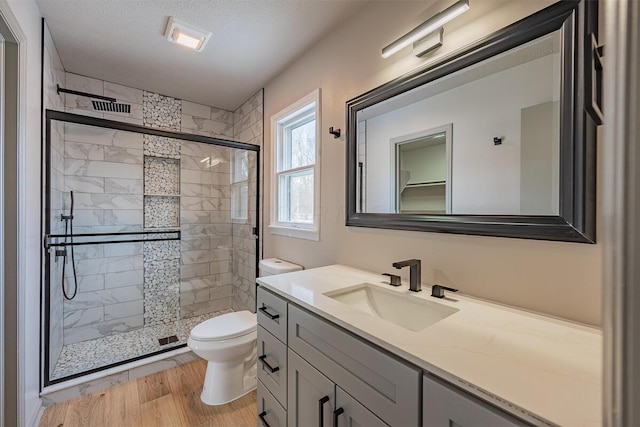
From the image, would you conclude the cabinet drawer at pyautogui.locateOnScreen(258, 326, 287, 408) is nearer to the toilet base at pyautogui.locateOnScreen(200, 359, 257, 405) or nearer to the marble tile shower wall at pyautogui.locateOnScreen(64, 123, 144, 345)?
the toilet base at pyautogui.locateOnScreen(200, 359, 257, 405)

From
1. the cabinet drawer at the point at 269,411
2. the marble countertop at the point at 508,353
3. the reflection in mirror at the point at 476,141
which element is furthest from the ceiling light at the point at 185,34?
the cabinet drawer at the point at 269,411

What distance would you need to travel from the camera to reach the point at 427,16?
1.31 metres

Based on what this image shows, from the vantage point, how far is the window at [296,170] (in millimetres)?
2033

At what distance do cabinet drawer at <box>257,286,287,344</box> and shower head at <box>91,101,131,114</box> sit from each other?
2.49 metres

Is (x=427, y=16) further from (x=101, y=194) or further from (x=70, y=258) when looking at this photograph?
(x=70, y=258)

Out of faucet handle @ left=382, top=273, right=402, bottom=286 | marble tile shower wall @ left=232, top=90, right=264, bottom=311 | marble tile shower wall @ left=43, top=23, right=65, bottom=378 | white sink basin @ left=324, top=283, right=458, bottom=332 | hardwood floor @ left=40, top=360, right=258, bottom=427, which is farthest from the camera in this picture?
marble tile shower wall @ left=232, top=90, right=264, bottom=311

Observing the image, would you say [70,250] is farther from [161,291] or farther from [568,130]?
[568,130]

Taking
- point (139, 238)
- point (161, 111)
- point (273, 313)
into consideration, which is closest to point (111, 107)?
point (161, 111)

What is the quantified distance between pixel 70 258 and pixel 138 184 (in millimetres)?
867

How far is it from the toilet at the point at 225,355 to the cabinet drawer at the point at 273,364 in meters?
0.42

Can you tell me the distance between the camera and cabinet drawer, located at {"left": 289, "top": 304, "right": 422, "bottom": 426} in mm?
727

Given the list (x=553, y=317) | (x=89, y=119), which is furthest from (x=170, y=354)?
(x=553, y=317)

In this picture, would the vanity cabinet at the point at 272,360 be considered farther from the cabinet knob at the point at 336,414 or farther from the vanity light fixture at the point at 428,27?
the vanity light fixture at the point at 428,27

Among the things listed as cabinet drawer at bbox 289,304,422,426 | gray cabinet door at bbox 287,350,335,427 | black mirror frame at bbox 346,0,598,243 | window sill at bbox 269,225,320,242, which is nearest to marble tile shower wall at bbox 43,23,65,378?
window sill at bbox 269,225,320,242
